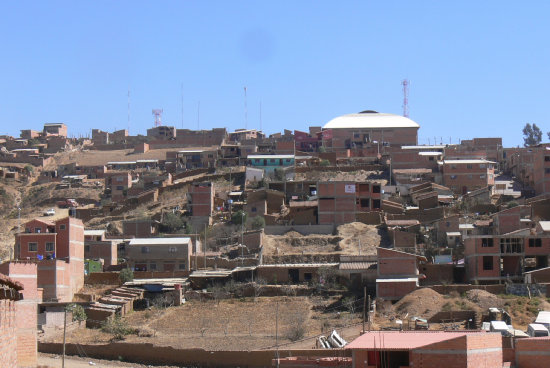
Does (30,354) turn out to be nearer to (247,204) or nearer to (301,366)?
(301,366)

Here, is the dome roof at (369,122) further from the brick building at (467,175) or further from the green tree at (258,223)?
the green tree at (258,223)

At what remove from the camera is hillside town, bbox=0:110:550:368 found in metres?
33.6

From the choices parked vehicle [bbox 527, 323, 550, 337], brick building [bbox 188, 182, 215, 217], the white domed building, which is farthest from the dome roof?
parked vehicle [bbox 527, 323, 550, 337]

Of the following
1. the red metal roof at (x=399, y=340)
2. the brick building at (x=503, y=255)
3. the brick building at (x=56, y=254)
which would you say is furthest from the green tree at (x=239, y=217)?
the red metal roof at (x=399, y=340)

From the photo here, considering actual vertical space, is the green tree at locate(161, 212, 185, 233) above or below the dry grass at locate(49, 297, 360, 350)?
above

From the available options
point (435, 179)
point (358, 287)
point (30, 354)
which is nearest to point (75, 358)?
point (358, 287)

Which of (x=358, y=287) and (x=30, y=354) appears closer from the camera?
(x=30, y=354)

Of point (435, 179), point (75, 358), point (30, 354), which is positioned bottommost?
point (75, 358)

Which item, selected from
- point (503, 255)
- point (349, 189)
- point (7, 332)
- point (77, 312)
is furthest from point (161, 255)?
point (7, 332)

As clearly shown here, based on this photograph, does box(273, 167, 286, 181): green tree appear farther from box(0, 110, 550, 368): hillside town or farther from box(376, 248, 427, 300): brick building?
box(376, 248, 427, 300): brick building

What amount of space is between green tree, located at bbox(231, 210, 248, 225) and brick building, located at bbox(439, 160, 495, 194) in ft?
46.1

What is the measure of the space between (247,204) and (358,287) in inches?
523

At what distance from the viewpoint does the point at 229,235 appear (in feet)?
170

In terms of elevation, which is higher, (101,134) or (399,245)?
(101,134)
